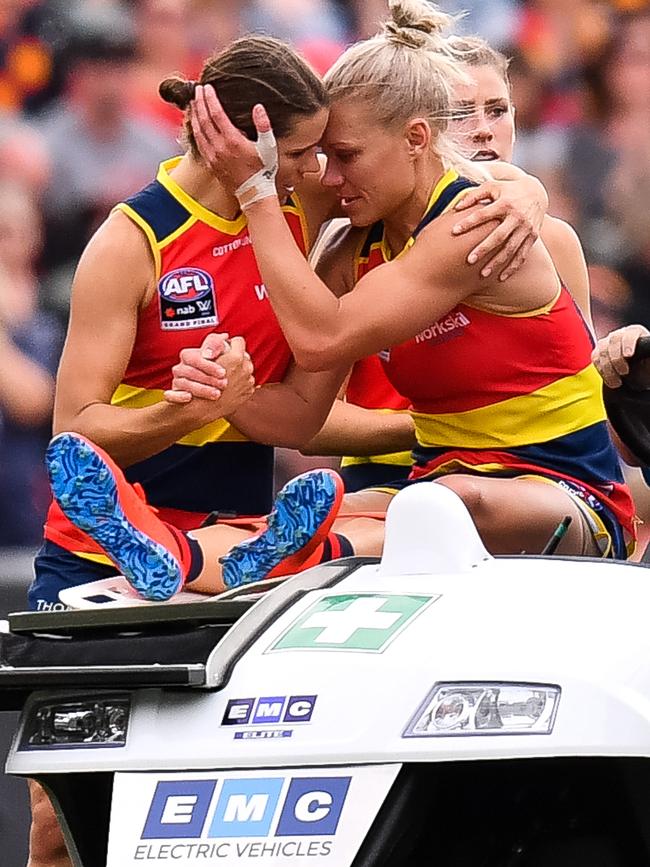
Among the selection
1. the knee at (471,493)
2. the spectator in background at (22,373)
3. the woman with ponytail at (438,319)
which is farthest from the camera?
the spectator in background at (22,373)

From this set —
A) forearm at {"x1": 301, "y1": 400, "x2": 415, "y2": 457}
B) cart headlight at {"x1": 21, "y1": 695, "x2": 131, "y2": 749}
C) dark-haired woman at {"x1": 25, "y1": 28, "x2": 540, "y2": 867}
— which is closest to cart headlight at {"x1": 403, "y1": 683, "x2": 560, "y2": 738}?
cart headlight at {"x1": 21, "y1": 695, "x2": 131, "y2": 749}

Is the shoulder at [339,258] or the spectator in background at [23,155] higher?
the shoulder at [339,258]

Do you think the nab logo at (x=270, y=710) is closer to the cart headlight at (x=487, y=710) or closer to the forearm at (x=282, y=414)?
the cart headlight at (x=487, y=710)

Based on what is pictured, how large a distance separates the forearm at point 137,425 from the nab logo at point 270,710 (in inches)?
44.3

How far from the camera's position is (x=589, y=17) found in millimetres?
6969

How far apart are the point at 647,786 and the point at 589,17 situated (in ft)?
16.9

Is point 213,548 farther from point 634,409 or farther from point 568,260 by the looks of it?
point 568,260

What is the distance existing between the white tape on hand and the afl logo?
0.76 ft

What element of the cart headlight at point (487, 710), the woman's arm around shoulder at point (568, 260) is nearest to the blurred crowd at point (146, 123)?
the woman's arm around shoulder at point (568, 260)

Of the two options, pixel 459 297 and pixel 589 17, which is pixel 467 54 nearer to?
pixel 459 297

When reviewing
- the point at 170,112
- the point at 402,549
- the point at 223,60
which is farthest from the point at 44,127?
the point at 402,549

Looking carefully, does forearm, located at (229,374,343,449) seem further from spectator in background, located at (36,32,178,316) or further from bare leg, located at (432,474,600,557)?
spectator in background, located at (36,32,178,316)

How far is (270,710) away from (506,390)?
56.5 inches

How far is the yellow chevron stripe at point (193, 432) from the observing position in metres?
3.80
